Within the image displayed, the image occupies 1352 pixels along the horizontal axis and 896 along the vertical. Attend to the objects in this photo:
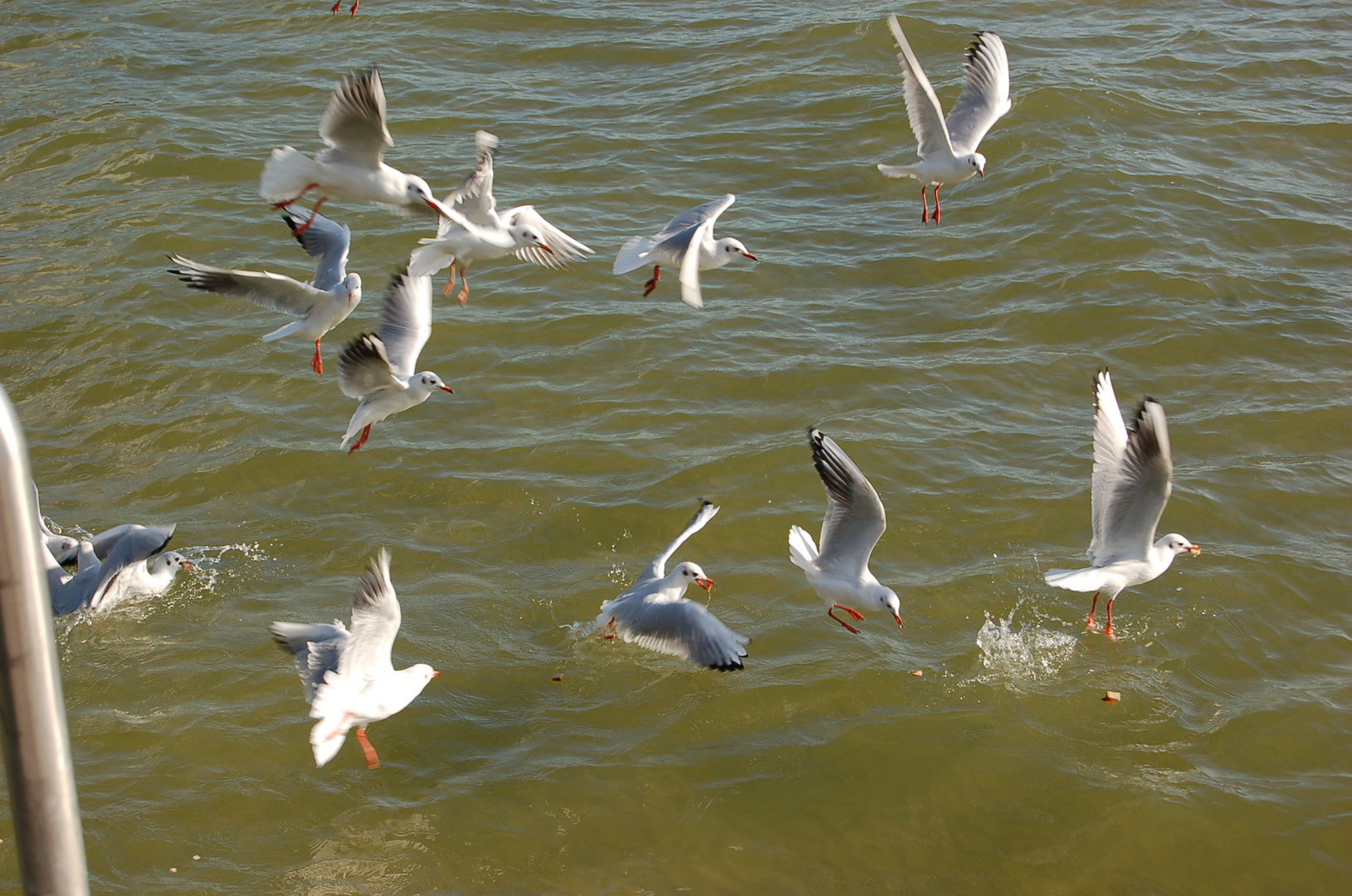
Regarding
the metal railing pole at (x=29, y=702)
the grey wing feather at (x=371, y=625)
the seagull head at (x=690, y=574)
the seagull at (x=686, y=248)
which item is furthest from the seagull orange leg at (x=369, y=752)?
the metal railing pole at (x=29, y=702)

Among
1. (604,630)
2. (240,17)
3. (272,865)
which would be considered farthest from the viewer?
(240,17)

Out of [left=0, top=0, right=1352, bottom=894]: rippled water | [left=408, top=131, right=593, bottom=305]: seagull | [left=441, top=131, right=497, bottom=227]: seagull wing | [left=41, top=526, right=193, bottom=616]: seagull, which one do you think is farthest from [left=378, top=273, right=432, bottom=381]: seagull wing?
[left=41, top=526, right=193, bottom=616]: seagull

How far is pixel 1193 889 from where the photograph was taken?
198 inches

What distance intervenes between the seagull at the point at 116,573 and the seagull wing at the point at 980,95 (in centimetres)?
626

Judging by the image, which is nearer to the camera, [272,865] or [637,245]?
[272,865]

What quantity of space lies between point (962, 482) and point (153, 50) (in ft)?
39.6

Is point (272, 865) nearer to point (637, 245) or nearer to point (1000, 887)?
point (1000, 887)

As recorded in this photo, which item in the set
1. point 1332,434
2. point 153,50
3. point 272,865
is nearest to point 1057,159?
point 1332,434

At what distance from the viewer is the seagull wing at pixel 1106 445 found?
639cm

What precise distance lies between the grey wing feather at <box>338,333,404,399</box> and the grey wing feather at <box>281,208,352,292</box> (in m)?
0.69

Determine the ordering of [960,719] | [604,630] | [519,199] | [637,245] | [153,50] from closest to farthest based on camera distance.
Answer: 1. [960,719]
2. [604,630]
3. [637,245]
4. [519,199]
5. [153,50]

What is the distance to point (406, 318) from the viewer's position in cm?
707

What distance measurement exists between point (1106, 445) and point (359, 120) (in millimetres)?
4427

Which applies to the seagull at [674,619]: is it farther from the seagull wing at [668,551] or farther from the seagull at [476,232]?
the seagull at [476,232]
